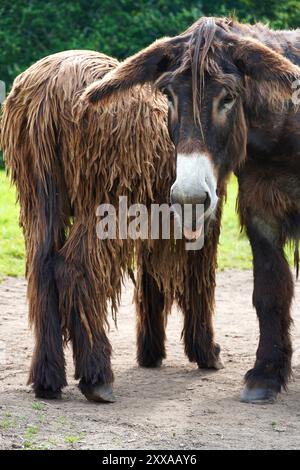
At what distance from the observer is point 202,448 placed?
5043mm

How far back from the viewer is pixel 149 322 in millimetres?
6777

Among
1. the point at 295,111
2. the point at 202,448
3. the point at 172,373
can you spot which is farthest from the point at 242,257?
the point at 202,448

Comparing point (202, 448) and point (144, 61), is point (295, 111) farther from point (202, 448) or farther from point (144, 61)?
point (202, 448)

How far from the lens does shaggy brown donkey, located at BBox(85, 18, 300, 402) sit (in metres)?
5.36

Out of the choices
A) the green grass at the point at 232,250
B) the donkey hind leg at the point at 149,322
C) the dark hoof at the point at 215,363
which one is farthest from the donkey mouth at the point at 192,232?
the green grass at the point at 232,250

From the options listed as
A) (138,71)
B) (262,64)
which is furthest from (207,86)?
(138,71)

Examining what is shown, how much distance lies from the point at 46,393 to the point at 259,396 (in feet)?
3.72

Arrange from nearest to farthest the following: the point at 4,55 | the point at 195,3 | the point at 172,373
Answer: the point at 172,373 < the point at 4,55 < the point at 195,3

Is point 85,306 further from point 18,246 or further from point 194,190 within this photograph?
point 18,246

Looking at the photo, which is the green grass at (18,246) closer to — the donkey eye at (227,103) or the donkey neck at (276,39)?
the donkey neck at (276,39)

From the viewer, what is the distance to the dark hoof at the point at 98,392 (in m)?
5.73

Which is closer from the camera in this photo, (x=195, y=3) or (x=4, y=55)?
(x=4, y=55)

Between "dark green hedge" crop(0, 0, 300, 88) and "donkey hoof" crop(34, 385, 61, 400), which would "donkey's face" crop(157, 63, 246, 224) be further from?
"dark green hedge" crop(0, 0, 300, 88)
